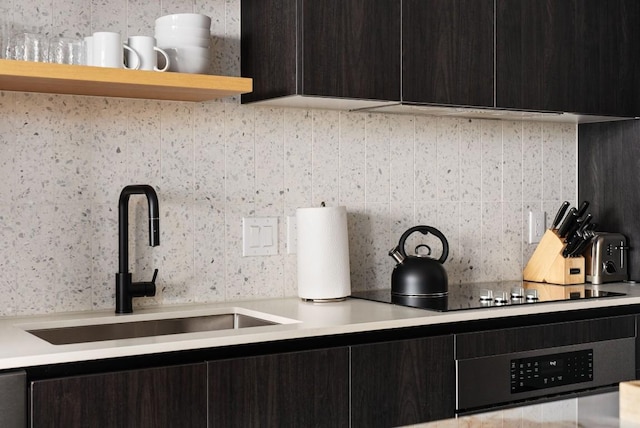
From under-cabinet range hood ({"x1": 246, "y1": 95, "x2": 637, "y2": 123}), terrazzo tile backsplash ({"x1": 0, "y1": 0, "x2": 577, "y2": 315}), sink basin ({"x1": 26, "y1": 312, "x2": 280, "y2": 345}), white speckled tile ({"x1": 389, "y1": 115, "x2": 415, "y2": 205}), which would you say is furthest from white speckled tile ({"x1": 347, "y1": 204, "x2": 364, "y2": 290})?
sink basin ({"x1": 26, "y1": 312, "x2": 280, "y2": 345})

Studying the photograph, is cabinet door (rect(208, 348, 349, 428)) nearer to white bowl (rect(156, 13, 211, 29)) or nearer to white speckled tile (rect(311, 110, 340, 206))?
white speckled tile (rect(311, 110, 340, 206))

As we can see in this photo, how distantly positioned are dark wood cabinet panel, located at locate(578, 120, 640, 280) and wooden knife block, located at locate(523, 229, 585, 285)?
312 millimetres

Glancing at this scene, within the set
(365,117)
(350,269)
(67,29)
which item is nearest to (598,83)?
(365,117)

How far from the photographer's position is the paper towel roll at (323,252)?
289 cm

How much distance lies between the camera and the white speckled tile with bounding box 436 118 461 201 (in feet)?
11.2

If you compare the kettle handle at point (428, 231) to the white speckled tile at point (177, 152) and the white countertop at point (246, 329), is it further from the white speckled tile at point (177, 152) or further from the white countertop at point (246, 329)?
the white speckled tile at point (177, 152)

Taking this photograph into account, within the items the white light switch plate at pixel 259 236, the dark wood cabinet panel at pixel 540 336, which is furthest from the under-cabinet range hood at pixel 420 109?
the dark wood cabinet panel at pixel 540 336

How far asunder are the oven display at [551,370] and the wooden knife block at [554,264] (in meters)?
0.53

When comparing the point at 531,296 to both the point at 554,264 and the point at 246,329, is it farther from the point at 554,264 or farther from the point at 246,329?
the point at 246,329

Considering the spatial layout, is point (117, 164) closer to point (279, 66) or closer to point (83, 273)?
point (83, 273)

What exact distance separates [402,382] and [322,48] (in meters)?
1.06

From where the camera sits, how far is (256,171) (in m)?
2.98

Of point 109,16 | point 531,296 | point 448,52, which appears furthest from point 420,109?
point 109,16

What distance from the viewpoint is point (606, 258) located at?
3.53 metres
